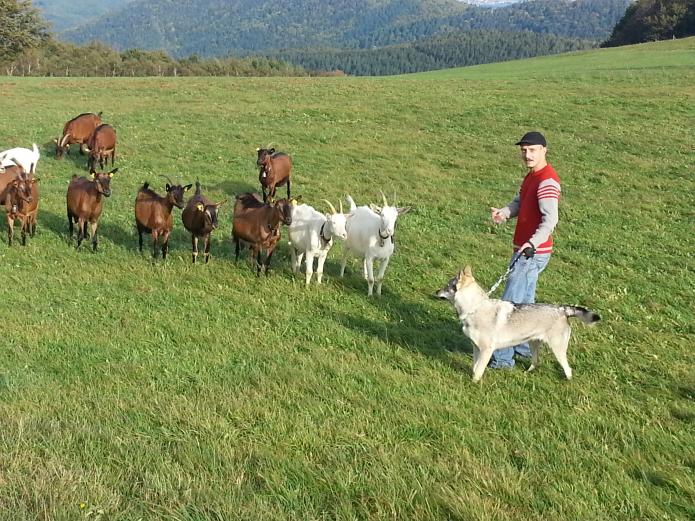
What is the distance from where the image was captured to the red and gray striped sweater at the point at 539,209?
6414 millimetres

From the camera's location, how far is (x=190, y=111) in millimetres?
28922

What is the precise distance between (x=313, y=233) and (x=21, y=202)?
247 inches

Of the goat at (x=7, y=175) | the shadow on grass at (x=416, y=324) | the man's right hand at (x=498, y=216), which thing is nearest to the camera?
the man's right hand at (x=498, y=216)

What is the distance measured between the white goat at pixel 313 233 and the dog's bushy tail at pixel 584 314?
451cm

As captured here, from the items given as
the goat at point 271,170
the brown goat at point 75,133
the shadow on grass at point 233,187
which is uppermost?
the brown goat at point 75,133

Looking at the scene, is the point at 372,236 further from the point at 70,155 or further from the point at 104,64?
the point at 104,64

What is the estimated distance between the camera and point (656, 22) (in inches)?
3243

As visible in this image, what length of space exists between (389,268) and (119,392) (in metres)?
6.42

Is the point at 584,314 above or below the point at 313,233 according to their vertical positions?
below

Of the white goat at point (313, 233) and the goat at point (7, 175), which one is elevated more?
the goat at point (7, 175)

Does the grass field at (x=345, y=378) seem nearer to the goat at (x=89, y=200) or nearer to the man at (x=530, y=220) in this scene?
the goat at (x=89, y=200)

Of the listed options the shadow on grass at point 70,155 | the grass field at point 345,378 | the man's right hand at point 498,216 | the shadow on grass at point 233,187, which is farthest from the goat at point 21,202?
the man's right hand at point 498,216

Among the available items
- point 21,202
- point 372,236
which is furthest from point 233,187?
point 372,236

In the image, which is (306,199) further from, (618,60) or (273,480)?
(618,60)
